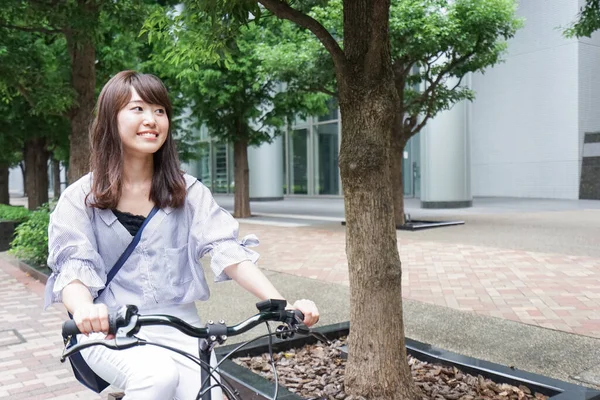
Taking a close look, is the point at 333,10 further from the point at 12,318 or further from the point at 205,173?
the point at 205,173

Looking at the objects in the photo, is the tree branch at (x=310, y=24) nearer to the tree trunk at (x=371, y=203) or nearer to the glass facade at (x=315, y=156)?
the tree trunk at (x=371, y=203)

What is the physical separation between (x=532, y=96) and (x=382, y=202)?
22839mm

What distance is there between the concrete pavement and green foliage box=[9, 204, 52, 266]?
1.20 ft

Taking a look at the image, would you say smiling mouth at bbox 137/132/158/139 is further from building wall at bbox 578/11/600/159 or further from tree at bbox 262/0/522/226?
building wall at bbox 578/11/600/159

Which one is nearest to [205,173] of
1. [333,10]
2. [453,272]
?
[333,10]

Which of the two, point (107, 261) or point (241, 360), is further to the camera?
point (241, 360)

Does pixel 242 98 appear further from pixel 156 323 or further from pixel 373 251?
pixel 156 323

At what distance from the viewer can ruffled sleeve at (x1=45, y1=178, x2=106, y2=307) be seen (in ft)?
5.98

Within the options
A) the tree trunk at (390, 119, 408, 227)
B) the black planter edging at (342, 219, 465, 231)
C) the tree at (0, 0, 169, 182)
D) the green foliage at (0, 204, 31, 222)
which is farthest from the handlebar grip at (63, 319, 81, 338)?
the green foliage at (0, 204, 31, 222)

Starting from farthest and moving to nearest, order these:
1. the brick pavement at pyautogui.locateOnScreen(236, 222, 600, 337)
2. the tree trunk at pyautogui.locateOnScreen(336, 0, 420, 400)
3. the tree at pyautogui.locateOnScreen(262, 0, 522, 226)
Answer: the tree at pyautogui.locateOnScreen(262, 0, 522, 226) → the brick pavement at pyautogui.locateOnScreen(236, 222, 600, 337) → the tree trunk at pyautogui.locateOnScreen(336, 0, 420, 400)

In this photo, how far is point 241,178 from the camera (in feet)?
58.9

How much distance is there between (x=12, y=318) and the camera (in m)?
6.24

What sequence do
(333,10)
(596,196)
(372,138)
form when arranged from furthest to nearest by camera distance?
(596,196)
(333,10)
(372,138)

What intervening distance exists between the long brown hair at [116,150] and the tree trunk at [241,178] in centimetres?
1565
